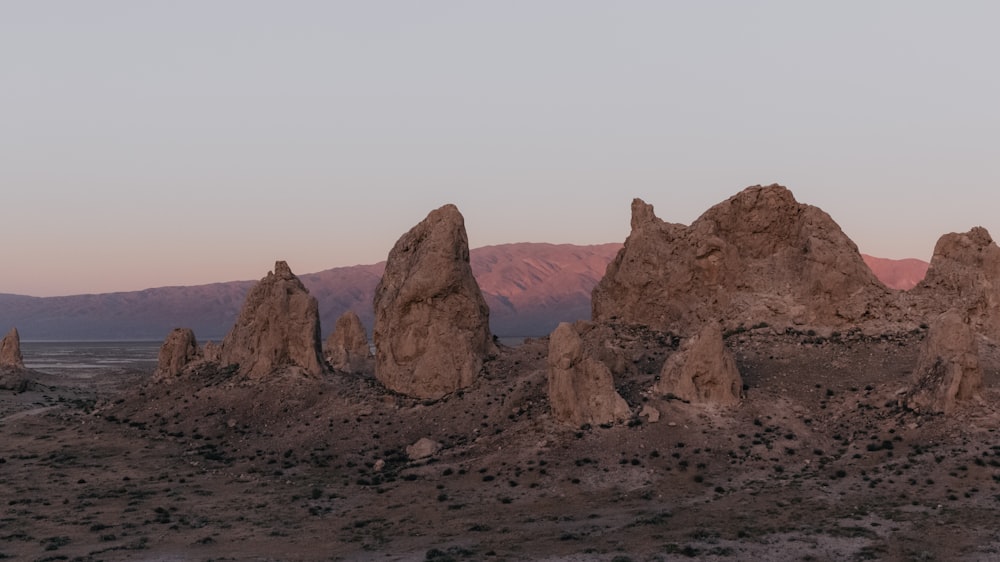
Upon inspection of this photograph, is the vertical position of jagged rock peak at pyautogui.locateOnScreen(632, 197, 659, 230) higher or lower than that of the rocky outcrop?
higher

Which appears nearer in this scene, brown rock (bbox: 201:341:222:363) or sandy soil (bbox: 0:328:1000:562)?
sandy soil (bbox: 0:328:1000:562)

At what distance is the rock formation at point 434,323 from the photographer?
42.4m

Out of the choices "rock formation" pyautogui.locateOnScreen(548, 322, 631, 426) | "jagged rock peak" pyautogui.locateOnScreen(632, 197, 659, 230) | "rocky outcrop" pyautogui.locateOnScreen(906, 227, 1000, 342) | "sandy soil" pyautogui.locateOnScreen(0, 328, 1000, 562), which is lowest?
"sandy soil" pyautogui.locateOnScreen(0, 328, 1000, 562)

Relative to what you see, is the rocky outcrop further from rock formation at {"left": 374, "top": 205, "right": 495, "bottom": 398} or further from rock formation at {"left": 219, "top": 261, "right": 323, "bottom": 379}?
rock formation at {"left": 219, "top": 261, "right": 323, "bottom": 379}

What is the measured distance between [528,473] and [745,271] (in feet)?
69.0

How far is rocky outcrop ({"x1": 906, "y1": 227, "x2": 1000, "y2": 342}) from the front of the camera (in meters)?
43.2

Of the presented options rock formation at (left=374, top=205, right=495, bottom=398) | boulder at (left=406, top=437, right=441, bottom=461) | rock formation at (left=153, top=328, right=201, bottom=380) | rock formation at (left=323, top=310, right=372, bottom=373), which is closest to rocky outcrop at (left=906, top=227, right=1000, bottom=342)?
rock formation at (left=374, top=205, right=495, bottom=398)

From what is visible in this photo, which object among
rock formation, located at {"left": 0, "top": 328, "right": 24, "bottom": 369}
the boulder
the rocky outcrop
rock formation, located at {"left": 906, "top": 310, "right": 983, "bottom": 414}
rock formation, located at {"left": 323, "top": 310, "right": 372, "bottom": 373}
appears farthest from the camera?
rock formation, located at {"left": 0, "top": 328, "right": 24, "bottom": 369}

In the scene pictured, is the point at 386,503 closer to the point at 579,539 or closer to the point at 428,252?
the point at 579,539

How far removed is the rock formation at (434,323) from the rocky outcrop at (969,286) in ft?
75.8

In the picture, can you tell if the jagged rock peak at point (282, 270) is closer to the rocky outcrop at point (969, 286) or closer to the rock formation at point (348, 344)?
the rock formation at point (348, 344)

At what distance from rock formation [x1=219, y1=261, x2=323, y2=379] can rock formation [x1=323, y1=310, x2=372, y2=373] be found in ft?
59.2

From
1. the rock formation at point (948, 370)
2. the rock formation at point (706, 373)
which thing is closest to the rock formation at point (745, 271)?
the rock formation at point (706, 373)

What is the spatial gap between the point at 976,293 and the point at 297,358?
37.1 metres
